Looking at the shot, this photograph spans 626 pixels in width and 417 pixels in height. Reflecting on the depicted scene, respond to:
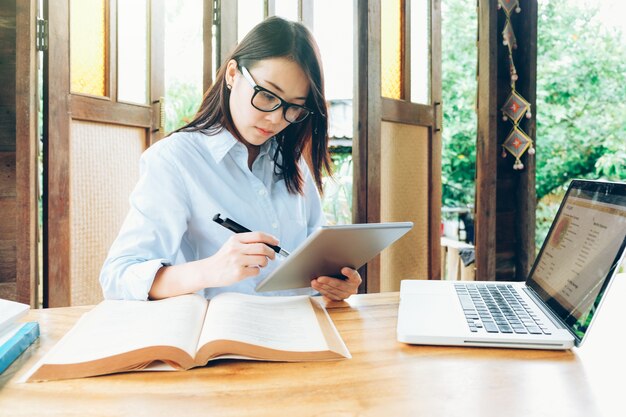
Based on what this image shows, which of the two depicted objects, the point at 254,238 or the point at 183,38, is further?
the point at 183,38

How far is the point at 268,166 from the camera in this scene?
160 centimetres

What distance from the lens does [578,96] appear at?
6973 mm

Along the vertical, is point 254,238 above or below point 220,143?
below

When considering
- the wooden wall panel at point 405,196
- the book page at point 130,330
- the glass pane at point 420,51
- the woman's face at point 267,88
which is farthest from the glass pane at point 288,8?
the book page at point 130,330

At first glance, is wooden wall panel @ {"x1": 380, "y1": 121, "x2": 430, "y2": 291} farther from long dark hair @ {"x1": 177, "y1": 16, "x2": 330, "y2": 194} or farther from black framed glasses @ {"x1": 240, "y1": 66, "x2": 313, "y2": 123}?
black framed glasses @ {"x1": 240, "y1": 66, "x2": 313, "y2": 123}

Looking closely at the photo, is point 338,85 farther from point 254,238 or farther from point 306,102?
point 254,238

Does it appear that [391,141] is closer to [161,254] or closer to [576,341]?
[161,254]

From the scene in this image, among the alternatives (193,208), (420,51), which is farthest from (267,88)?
(420,51)

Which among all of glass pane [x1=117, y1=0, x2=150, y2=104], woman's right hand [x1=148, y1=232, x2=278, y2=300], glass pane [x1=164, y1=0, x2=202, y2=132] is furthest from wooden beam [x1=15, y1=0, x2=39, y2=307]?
glass pane [x1=164, y1=0, x2=202, y2=132]

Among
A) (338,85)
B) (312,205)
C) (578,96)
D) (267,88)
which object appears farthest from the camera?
(578,96)

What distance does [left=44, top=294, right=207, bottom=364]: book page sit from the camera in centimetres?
Result: 73

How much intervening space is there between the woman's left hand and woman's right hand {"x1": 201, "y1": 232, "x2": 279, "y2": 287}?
0.56ft

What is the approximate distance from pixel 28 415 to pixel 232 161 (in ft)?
3.13

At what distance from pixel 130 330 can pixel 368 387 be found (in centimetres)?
37
